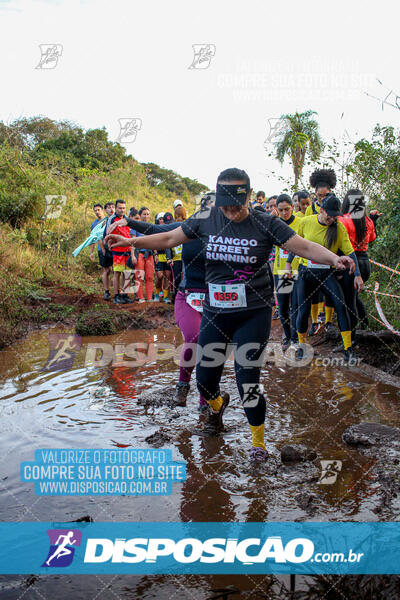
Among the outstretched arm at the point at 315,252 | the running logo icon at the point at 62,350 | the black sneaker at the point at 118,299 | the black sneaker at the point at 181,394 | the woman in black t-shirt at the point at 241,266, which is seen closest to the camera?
the outstretched arm at the point at 315,252

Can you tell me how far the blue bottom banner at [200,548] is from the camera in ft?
8.85

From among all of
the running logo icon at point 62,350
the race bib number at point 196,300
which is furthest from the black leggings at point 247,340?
the running logo icon at point 62,350

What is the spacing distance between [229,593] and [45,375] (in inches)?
A: 183

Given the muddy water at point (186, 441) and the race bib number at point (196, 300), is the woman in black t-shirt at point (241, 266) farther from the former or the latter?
the race bib number at point (196, 300)

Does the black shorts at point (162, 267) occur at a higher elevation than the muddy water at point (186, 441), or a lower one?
higher

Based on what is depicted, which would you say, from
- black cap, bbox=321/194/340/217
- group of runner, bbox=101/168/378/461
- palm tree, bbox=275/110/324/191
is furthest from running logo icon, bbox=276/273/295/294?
palm tree, bbox=275/110/324/191

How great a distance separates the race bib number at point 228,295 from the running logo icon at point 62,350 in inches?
147

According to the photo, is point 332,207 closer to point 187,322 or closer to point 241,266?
point 187,322

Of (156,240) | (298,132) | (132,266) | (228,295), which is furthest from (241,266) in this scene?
(298,132)

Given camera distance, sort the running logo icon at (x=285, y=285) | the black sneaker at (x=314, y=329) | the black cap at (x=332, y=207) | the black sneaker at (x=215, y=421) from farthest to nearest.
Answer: the black sneaker at (x=314, y=329) < the running logo icon at (x=285, y=285) < the black cap at (x=332, y=207) < the black sneaker at (x=215, y=421)

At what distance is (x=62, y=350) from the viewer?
8172 millimetres

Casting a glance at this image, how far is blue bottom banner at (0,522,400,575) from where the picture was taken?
106 inches

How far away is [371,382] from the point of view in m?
6.15

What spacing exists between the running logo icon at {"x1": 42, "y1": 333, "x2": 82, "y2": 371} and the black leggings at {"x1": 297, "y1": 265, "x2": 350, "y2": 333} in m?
3.29
